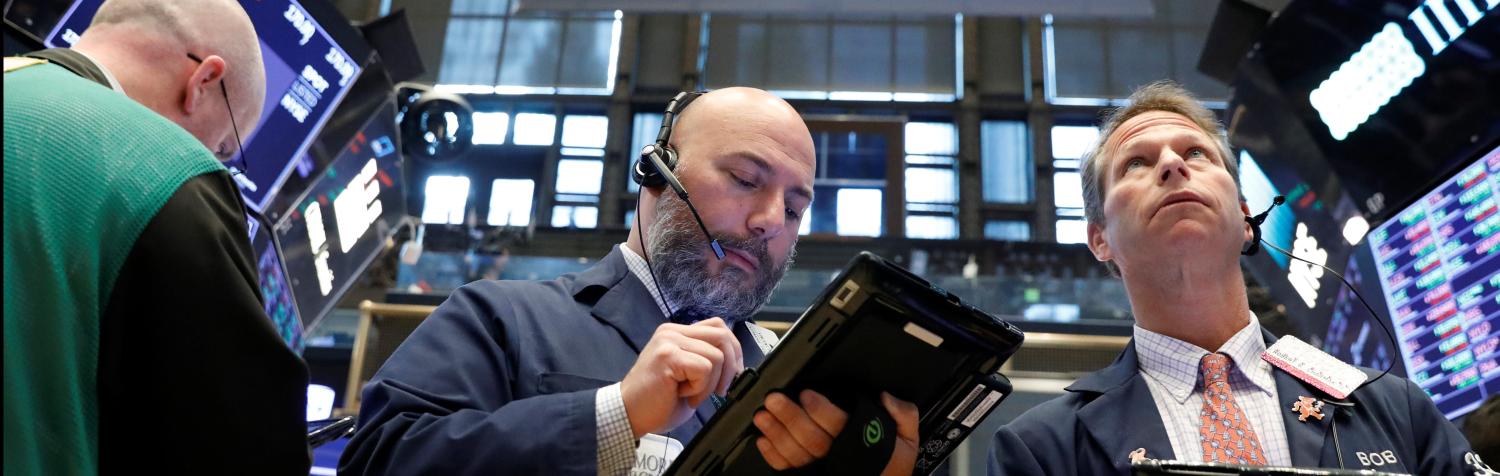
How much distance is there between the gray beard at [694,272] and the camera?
190 cm

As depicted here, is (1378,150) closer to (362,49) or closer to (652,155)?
(652,155)

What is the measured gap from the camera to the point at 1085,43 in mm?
15211

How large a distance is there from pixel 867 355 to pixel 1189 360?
0.84 metres

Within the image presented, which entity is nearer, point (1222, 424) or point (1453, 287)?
point (1222, 424)

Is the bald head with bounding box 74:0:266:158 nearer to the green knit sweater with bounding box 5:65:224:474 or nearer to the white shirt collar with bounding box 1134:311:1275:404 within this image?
the green knit sweater with bounding box 5:65:224:474

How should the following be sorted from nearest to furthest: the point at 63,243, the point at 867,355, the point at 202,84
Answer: the point at 63,243
the point at 867,355
the point at 202,84

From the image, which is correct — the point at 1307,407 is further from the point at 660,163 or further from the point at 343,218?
the point at 343,218

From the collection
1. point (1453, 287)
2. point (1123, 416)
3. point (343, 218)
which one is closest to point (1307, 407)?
point (1123, 416)

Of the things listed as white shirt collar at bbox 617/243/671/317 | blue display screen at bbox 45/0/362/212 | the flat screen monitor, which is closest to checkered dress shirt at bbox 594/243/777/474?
white shirt collar at bbox 617/243/671/317

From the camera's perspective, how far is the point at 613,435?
142 cm

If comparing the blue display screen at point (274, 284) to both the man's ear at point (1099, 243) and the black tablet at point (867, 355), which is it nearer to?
the man's ear at point (1099, 243)

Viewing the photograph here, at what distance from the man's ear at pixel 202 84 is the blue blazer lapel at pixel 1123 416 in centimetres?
165

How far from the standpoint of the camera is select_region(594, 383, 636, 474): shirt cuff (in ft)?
4.64

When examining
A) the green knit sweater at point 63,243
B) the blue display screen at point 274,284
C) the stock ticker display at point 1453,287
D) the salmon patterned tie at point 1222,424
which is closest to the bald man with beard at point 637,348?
the green knit sweater at point 63,243
